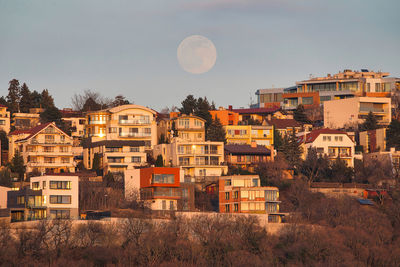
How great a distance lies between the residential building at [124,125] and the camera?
357 feet

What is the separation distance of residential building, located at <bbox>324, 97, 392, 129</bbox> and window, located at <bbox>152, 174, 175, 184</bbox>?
139 feet

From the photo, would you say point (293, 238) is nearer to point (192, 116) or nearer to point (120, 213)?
point (120, 213)

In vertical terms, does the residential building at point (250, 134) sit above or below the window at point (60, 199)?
above

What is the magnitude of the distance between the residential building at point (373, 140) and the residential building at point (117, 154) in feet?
96.5

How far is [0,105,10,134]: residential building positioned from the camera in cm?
11514

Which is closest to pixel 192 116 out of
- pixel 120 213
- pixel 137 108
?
pixel 137 108

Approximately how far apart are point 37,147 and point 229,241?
31443 mm

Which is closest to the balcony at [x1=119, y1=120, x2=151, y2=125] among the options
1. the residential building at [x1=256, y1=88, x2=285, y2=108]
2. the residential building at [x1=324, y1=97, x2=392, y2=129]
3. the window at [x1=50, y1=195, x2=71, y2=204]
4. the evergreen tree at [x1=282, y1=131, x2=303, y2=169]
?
the evergreen tree at [x1=282, y1=131, x2=303, y2=169]

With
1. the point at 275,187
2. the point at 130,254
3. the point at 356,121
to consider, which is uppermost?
the point at 356,121

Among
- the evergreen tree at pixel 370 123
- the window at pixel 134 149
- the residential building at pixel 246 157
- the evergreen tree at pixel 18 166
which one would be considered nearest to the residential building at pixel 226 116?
the residential building at pixel 246 157

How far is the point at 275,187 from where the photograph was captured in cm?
9019

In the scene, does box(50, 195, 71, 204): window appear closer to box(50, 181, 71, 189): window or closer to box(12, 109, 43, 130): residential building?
box(50, 181, 71, 189): window

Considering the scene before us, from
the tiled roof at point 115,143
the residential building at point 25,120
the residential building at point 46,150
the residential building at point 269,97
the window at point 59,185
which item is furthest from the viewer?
the residential building at point 269,97

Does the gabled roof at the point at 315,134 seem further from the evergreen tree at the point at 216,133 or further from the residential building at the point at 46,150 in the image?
the residential building at the point at 46,150
